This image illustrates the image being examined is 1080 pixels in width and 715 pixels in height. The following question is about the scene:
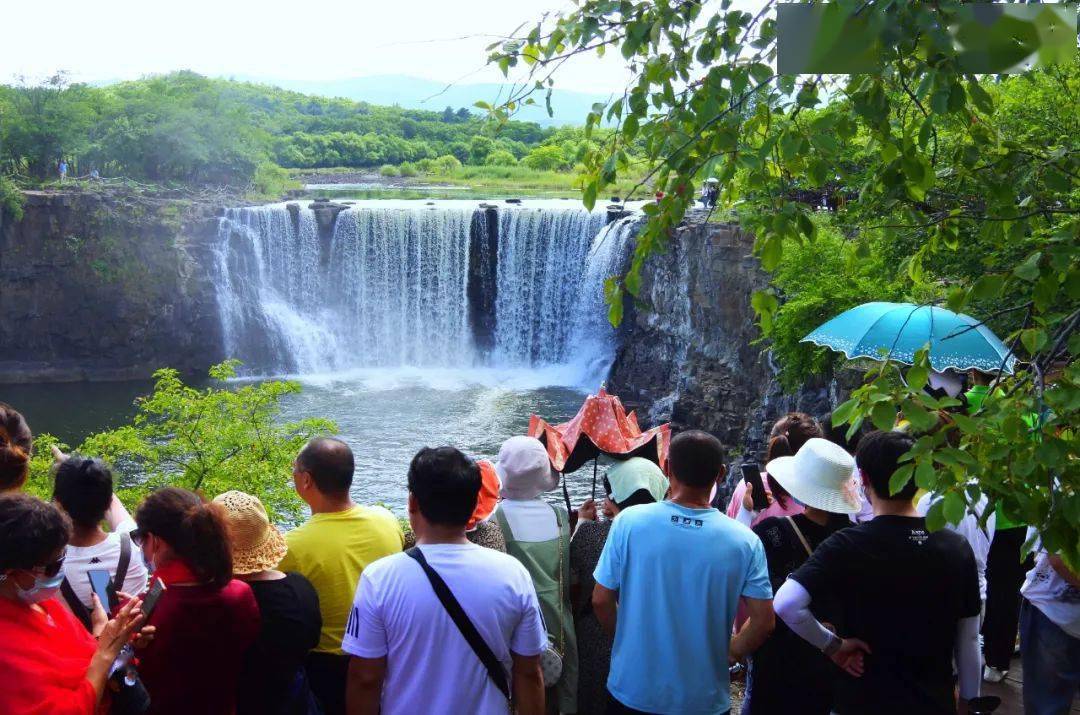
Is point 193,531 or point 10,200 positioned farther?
point 10,200

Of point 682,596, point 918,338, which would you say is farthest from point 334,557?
point 918,338

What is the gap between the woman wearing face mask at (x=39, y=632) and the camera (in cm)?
261

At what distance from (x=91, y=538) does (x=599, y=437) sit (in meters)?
2.31

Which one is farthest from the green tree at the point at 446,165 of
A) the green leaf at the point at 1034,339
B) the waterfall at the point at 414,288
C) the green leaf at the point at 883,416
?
the green leaf at the point at 883,416

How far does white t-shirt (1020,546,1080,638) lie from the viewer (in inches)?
153

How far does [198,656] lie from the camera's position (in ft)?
10.1

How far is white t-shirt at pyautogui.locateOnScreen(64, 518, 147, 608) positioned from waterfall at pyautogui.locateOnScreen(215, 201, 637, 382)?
23.3 meters

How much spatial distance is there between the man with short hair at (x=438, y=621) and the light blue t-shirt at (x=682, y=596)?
1.52 ft

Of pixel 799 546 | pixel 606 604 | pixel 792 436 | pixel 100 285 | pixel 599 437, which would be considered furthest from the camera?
pixel 100 285

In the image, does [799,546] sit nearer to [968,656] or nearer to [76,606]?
[968,656]

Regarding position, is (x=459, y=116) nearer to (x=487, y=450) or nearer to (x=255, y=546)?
(x=487, y=450)

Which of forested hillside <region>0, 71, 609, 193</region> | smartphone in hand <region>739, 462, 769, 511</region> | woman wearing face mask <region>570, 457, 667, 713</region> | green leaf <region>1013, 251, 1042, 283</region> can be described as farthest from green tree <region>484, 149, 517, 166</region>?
green leaf <region>1013, 251, 1042, 283</region>

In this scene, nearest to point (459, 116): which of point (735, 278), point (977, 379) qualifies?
point (735, 278)

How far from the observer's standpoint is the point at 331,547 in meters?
3.65
